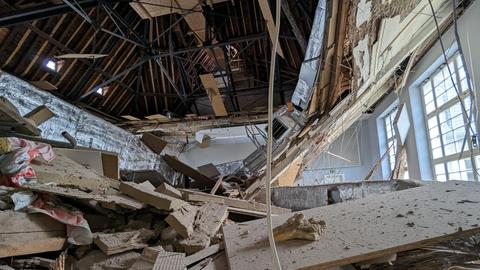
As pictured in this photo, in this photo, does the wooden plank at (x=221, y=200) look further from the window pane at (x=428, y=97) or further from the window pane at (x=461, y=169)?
the window pane at (x=428, y=97)

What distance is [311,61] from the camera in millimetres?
3357

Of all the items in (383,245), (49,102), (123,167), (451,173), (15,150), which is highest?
(451,173)

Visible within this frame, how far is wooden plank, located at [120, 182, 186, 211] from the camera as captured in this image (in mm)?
2320

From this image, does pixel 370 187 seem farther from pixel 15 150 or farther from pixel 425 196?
pixel 15 150

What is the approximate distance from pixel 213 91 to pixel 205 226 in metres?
4.00

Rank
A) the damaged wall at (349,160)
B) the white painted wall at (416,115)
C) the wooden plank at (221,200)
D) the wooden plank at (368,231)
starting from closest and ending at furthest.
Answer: the wooden plank at (368,231) < the wooden plank at (221,200) < the white painted wall at (416,115) < the damaged wall at (349,160)

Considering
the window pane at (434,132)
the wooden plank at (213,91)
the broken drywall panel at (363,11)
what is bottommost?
the broken drywall panel at (363,11)

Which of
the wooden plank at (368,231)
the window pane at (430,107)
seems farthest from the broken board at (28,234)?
the window pane at (430,107)

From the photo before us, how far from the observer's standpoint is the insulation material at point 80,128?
12.9 ft

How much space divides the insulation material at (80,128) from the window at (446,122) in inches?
207

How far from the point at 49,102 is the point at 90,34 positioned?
1.62 meters

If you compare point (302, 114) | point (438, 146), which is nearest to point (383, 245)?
point (302, 114)

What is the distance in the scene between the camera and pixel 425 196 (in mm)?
2109

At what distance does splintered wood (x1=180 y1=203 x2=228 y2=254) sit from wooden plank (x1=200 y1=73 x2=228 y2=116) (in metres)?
3.27
